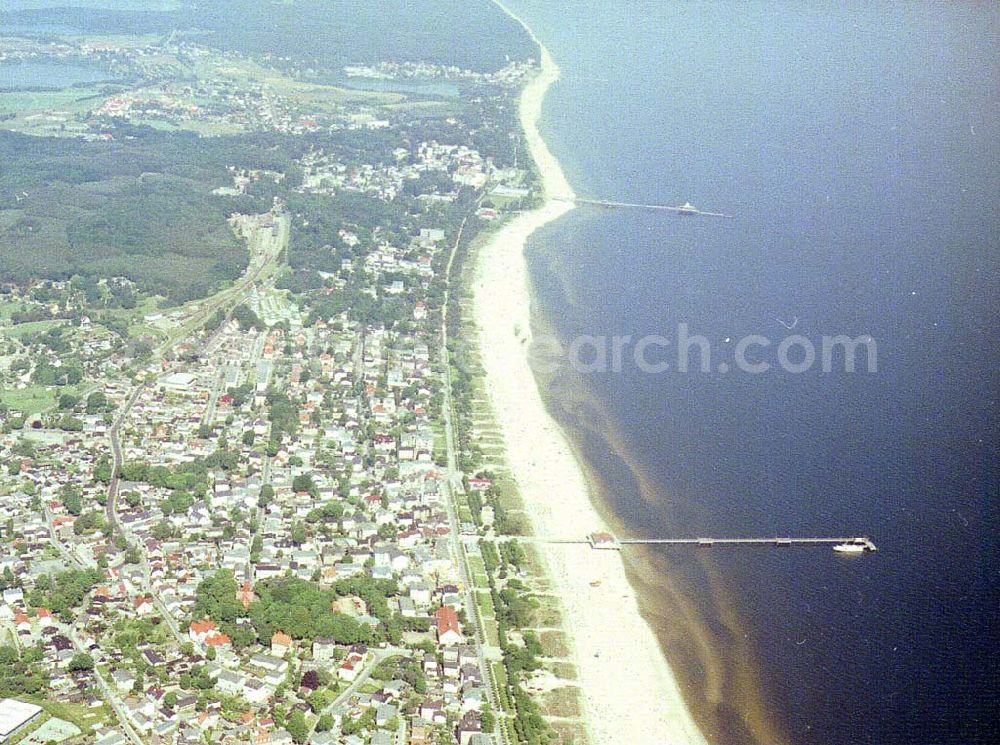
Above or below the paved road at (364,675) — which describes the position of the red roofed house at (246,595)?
above

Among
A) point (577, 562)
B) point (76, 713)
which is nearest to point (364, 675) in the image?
point (76, 713)

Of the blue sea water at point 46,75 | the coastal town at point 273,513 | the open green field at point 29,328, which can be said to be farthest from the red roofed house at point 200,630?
the blue sea water at point 46,75

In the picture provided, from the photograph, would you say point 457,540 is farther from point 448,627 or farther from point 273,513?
point 273,513

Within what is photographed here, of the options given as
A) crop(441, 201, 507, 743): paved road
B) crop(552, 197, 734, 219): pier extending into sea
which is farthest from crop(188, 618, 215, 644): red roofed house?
crop(552, 197, 734, 219): pier extending into sea

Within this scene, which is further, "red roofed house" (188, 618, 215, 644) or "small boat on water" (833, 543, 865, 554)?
"small boat on water" (833, 543, 865, 554)
